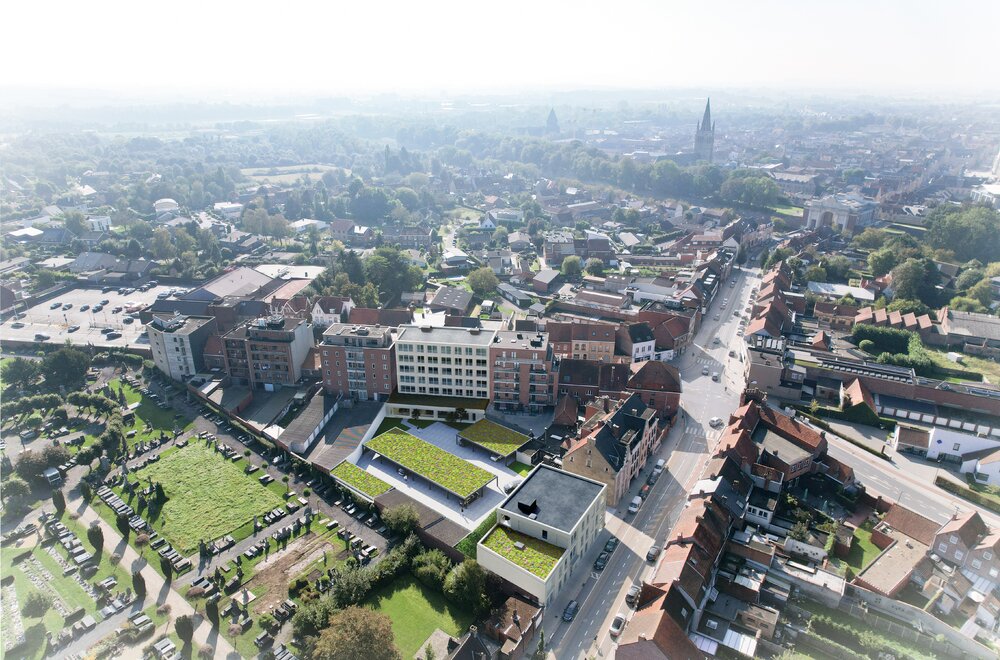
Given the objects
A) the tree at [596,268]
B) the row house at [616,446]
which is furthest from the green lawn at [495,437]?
the tree at [596,268]

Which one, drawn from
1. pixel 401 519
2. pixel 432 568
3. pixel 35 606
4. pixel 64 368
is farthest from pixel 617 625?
pixel 64 368

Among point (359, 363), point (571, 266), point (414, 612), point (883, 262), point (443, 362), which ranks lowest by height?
point (414, 612)

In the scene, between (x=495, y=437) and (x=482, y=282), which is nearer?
(x=495, y=437)

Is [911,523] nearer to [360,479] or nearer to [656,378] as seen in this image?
[656,378]

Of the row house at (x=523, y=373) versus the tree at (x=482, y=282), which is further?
the tree at (x=482, y=282)

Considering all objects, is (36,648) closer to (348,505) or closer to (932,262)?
(348,505)

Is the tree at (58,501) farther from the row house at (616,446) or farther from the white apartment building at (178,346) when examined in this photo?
the row house at (616,446)

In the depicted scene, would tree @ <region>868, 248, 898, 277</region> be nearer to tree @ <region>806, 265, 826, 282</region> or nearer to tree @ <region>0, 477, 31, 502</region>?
tree @ <region>806, 265, 826, 282</region>
